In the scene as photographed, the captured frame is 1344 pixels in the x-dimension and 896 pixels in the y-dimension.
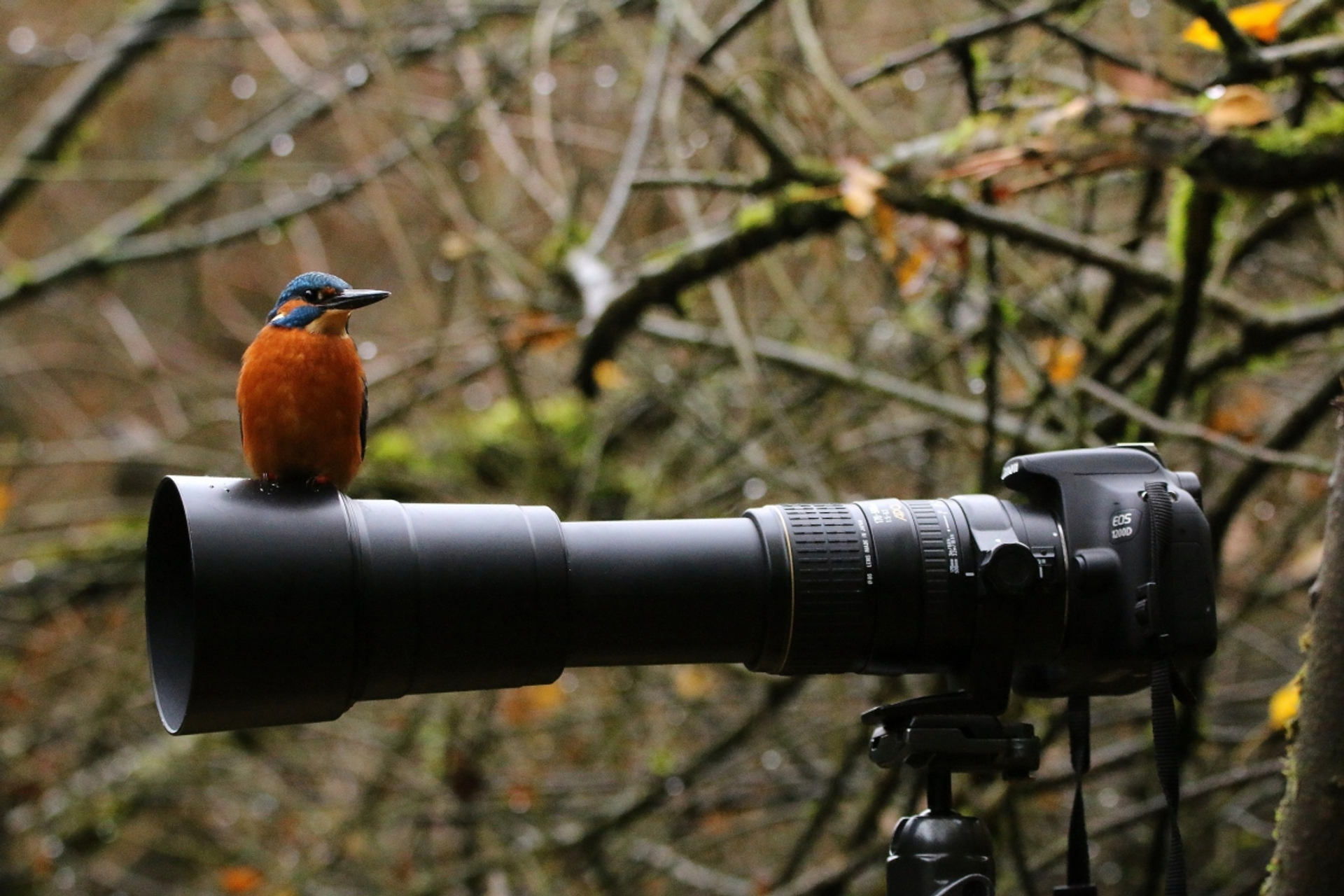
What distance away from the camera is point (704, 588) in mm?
1298

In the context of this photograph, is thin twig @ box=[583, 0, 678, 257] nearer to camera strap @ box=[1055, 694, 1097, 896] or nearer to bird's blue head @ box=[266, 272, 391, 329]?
bird's blue head @ box=[266, 272, 391, 329]

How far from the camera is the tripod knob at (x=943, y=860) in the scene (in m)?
1.22

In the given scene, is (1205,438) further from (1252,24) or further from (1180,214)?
(1252,24)

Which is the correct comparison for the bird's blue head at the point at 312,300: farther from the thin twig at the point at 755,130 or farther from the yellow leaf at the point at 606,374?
the yellow leaf at the point at 606,374

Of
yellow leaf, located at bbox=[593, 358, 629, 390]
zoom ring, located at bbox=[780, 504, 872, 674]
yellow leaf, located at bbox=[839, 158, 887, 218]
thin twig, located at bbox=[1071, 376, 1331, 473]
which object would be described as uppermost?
yellow leaf, located at bbox=[839, 158, 887, 218]

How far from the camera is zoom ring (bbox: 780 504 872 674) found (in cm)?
130

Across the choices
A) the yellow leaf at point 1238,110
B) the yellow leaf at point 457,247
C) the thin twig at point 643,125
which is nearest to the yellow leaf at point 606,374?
the thin twig at point 643,125

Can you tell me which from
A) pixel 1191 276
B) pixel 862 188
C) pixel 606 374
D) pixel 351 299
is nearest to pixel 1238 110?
pixel 1191 276

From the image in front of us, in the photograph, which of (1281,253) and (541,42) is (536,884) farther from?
(1281,253)

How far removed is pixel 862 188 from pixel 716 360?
1577 mm

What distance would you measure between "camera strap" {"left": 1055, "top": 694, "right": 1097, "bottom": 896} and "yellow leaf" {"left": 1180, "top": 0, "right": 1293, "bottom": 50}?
0.89 meters

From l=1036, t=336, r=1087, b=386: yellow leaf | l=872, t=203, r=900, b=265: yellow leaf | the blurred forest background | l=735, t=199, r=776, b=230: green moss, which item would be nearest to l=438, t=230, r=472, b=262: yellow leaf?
the blurred forest background

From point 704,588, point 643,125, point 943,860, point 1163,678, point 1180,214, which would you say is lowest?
point 943,860

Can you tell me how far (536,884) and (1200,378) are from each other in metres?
1.86
